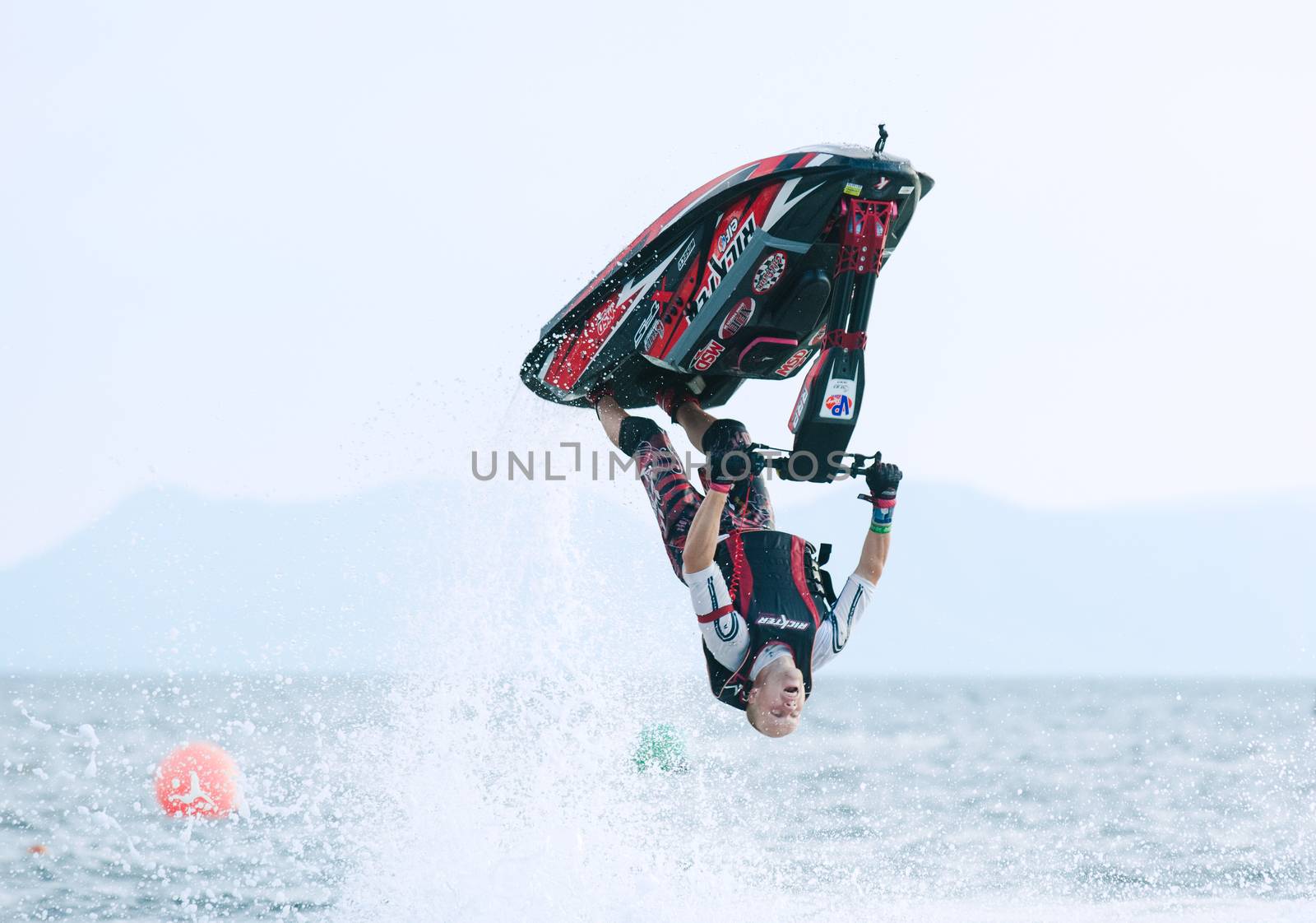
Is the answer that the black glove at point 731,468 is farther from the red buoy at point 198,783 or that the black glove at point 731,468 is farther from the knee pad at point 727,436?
the red buoy at point 198,783

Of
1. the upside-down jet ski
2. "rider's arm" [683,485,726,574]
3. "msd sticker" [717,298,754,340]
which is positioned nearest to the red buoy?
the upside-down jet ski

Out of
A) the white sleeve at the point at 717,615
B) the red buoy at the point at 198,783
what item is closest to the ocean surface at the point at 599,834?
the red buoy at the point at 198,783

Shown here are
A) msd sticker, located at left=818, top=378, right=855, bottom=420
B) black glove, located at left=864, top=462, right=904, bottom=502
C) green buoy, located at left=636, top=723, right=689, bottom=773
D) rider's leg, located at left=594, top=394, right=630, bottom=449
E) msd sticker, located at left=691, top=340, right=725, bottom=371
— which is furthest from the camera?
green buoy, located at left=636, top=723, right=689, bottom=773

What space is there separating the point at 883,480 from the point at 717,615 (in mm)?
1068

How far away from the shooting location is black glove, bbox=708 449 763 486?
587 centimetres

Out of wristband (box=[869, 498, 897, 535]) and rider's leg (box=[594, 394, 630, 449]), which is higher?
rider's leg (box=[594, 394, 630, 449])

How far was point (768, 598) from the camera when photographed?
6484 mm

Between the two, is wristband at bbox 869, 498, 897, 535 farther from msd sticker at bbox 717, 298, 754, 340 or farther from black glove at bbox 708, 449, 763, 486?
msd sticker at bbox 717, 298, 754, 340

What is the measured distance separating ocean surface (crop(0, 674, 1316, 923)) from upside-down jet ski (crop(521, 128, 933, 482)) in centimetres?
254

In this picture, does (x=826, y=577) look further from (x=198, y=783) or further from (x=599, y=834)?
(x=198, y=783)

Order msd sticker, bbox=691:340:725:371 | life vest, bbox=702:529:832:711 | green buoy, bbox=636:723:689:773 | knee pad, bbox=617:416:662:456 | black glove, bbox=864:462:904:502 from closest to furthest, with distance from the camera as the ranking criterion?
black glove, bbox=864:462:904:502, life vest, bbox=702:529:832:711, msd sticker, bbox=691:340:725:371, knee pad, bbox=617:416:662:456, green buoy, bbox=636:723:689:773

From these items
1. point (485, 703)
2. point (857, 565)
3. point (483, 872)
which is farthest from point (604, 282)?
point (483, 872)

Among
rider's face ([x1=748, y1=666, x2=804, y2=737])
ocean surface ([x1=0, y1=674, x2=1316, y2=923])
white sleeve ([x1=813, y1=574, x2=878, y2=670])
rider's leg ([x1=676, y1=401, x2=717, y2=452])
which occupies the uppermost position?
rider's leg ([x1=676, y1=401, x2=717, y2=452])

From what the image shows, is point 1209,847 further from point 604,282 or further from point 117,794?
point 117,794
